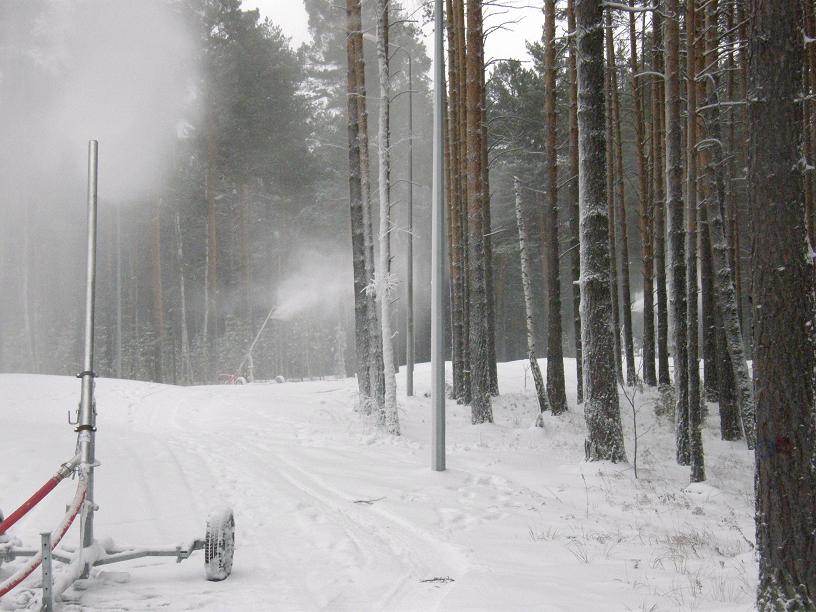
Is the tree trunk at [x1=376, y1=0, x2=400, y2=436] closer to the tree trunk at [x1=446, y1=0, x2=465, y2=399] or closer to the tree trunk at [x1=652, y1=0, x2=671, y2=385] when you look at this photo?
the tree trunk at [x1=446, y1=0, x2=465, y2=399]

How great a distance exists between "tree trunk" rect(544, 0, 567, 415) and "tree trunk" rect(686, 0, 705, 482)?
3849 mm

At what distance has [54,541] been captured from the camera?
402 centimetres

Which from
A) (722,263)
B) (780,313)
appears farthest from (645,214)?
(780,313)

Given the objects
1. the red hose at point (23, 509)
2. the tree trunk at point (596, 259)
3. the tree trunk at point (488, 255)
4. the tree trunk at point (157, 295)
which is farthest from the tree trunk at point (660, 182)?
the tree trunk at point (157, 295)

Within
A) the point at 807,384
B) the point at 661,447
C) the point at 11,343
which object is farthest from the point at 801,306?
the point at 11,343

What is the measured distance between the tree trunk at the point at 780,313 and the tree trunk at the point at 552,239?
35.0 feet

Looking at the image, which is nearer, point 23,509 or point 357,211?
point 23,509

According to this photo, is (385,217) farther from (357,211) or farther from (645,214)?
(645,214)

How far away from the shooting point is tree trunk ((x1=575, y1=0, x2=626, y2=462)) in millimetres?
9164

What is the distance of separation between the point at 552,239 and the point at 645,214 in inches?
180

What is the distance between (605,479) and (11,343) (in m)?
43.3

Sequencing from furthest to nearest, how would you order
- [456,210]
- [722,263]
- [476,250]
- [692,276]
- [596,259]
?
1. [456,210]
2. [476,250]
3. [722,263]
4. [692,276]
5. [596,259]

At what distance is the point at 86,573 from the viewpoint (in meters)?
4.40

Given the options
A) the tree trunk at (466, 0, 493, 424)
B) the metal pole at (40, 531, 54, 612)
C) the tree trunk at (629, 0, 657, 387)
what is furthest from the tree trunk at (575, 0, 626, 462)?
the tree trunk at (629, 0, 657, 387)
